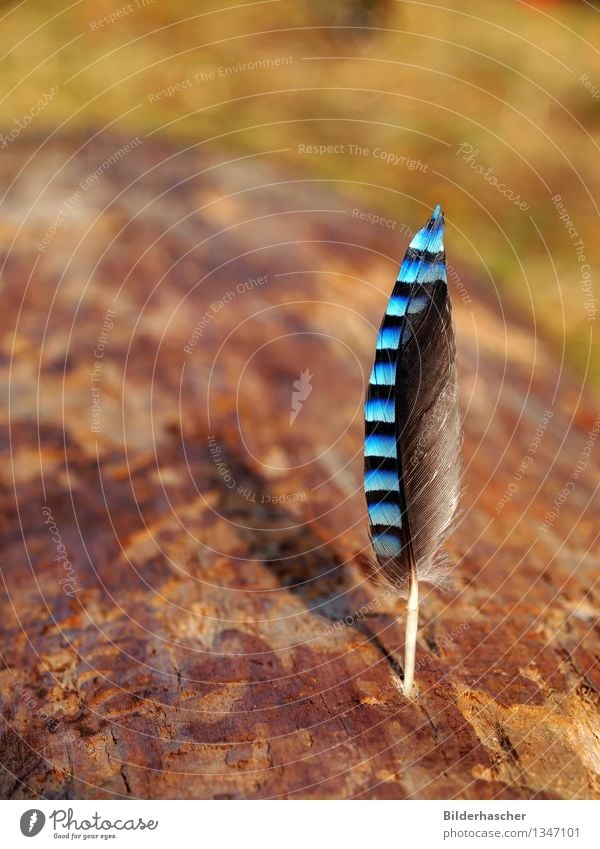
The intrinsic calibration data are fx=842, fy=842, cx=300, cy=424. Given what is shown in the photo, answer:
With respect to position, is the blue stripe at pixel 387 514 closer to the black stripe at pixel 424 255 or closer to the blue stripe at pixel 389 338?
the blue stripe at pixel 389 338

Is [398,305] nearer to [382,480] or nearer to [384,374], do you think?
[384,374]

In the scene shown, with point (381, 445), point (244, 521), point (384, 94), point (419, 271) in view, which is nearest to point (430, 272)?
point (419, 271)

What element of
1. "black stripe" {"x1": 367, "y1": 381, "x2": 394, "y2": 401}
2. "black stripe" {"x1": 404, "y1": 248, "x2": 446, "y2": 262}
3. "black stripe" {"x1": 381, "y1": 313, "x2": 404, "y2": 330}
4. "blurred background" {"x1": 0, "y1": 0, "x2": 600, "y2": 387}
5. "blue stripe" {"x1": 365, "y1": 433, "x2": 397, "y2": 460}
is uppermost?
"blurred background" {"x1": 0, "y1": 0, "x2": 600, "y2": 387}

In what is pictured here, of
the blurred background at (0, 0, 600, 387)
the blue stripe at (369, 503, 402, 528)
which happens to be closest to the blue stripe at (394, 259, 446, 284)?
the blue stripe at (369, 503, 402, 528)

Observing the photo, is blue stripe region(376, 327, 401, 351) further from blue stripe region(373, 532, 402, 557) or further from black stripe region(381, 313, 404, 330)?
blue stripe region(373, 532, 402, 557)

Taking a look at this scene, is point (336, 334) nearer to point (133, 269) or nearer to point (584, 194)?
point (133, 269)

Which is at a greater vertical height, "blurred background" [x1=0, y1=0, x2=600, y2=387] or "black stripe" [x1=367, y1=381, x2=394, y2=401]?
"blurred background" [x1=0, y1=0, x2=600, y2=387]

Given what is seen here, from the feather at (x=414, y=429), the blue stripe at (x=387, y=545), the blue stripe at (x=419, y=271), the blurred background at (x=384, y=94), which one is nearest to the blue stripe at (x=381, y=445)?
the feather at (x=414, y=429)
